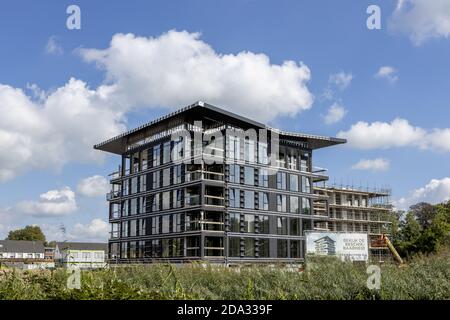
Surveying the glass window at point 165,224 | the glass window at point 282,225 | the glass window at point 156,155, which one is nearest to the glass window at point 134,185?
the glass window at point 156,155

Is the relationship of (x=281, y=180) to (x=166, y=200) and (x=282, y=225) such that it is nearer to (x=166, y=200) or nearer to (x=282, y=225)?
(x=282, y=225)

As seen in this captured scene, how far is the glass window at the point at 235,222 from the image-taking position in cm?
5141

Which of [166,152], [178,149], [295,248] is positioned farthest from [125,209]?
[295,248]

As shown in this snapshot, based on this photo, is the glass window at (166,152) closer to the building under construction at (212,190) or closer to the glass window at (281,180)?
the building under construction at (212,190)

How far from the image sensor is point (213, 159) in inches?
2023

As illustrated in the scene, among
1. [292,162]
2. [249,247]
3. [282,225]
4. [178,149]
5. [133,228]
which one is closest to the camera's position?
[249,247]

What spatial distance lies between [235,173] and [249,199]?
3259mm

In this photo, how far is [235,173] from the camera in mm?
52875

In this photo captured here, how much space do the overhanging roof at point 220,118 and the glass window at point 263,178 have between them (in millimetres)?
4602

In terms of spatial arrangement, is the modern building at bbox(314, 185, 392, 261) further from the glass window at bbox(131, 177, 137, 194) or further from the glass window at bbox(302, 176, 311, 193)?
the glass window at bbox(131, 177, 137, 194)
